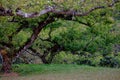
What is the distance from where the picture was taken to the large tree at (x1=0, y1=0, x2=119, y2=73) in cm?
1169

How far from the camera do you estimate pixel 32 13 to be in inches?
475

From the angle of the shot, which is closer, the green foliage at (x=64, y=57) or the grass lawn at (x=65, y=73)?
the grass lawn at (x=65, y=73)

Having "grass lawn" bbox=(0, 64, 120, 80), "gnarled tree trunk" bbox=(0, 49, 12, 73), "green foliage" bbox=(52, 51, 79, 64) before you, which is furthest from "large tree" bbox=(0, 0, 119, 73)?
"green foliage" bbox=(52, 51, 79, 64)

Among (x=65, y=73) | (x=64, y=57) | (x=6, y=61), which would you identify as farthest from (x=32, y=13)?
(x=64, y=57)

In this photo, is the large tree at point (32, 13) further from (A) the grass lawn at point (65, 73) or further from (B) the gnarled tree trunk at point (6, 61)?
(A) the grass lawn at point (65, 73)

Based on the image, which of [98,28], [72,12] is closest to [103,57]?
[98,28]

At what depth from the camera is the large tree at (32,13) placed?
38.3 ft

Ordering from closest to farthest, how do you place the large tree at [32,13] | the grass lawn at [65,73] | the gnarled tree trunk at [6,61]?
1. the large tree at [32,13]
2. the grass lawn at [65,73]
3. the gnarled tree trunk at [6,61]

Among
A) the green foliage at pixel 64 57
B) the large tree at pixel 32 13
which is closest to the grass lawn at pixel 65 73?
the large tree at pixel 32 13

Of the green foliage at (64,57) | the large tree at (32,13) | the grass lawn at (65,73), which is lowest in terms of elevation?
the green foliage at (64,57)

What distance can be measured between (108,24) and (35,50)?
24.2 ft

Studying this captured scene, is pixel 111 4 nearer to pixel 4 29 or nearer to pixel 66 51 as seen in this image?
pixel 4 29

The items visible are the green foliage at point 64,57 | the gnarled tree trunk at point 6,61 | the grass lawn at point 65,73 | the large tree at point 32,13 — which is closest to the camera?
the large tree at point 32,13

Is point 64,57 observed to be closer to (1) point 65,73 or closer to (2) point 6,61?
(2) point 6,61
